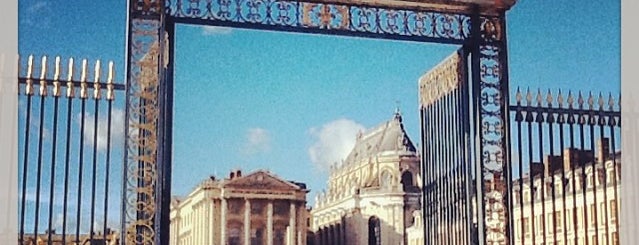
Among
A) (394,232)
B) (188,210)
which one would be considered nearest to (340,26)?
→ (188,210)

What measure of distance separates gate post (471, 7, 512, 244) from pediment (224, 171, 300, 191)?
1.21 m

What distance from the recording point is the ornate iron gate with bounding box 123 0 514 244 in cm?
445

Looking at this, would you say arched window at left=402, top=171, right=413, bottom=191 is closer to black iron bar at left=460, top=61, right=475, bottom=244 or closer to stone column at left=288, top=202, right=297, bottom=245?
stone column at left=288, top=202, right=297, bottom=245

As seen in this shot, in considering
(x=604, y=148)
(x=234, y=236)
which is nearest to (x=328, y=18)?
(x=604, y=148)

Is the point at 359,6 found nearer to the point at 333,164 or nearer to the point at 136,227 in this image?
the point at 333,164

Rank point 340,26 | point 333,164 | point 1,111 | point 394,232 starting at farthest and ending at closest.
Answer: point 394,232
point 333,164
point 340,26
point 1,111

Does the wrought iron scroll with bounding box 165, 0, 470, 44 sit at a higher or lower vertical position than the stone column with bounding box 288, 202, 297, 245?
higher

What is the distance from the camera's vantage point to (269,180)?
6.04m

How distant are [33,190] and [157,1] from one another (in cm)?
105

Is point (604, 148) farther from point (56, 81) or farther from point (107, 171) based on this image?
point (56, 81)

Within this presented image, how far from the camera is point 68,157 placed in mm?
4316

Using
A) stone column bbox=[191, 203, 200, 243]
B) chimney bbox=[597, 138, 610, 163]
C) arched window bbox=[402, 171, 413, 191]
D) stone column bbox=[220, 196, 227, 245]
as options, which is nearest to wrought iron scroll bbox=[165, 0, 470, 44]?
chimney bbox=[597, 138, 610, 163]

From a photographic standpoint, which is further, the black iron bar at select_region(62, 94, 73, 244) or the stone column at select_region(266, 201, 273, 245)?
the stone column at select_region(266, 201, 273, 245)

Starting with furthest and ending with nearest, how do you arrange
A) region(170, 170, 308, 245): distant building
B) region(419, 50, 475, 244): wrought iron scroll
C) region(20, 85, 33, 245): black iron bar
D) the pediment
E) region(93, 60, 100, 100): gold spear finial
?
region(170, 170, 308, 245): distant building → the pediment → region(419, 50, 475, 244): wrought iron scroll → region(93, 60, 100, 100): gold spear finial → region(20, 85, 33, 245): black iron bar
